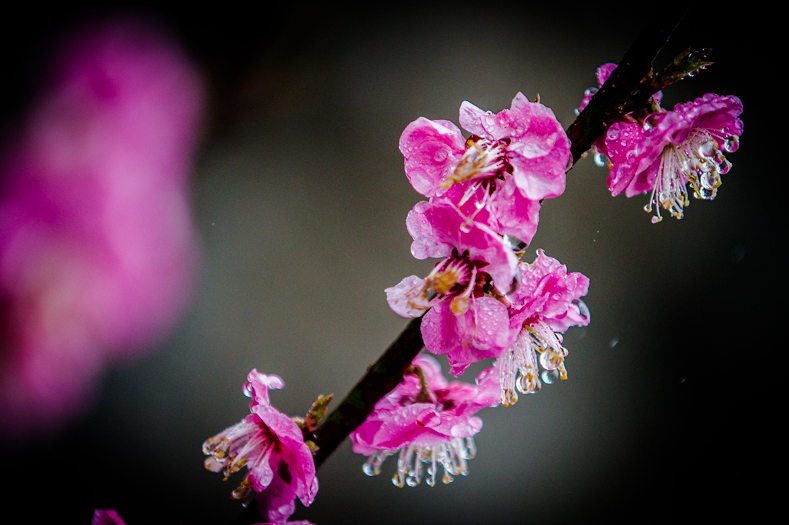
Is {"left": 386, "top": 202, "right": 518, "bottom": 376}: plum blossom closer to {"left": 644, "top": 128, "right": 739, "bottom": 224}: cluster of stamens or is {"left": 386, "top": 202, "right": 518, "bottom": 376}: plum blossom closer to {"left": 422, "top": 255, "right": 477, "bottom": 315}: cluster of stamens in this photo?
{"left": 422, "top": 255, "right": 477, "bottom": 315}: cluster of stamens

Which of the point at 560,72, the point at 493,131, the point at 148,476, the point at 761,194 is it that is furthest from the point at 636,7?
the point at 148,476

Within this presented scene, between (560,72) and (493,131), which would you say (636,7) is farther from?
(493,131)

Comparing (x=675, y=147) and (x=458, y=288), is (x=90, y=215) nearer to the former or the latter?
(x=458, y=288)

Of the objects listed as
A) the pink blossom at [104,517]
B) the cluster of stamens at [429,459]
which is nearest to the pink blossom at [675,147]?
the cluster of stamens at [429,459]

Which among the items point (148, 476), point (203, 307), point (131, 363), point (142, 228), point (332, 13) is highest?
point (332, 13)

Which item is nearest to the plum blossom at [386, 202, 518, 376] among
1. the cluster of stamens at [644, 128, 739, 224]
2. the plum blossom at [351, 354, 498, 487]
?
the plum blossom at [351, 354, 498, 487]

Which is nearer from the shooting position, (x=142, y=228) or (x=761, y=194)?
(x=142, y=228)
